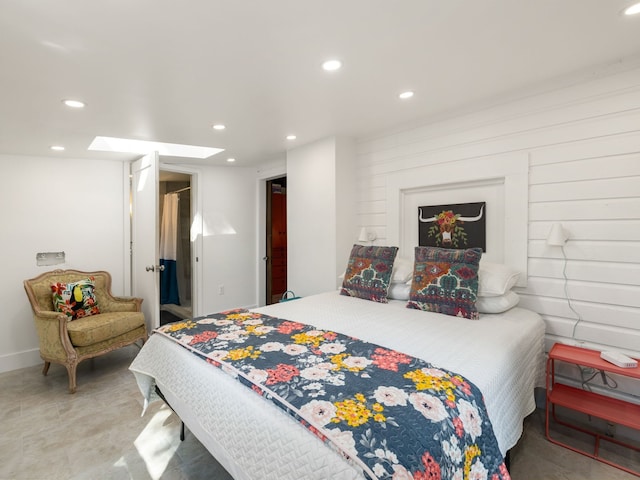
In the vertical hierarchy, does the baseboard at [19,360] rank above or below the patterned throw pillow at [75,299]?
below

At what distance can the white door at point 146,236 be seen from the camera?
3.40m

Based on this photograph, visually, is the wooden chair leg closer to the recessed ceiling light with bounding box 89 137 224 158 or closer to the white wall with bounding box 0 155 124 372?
the white wall with bounding box 0 155 124 372

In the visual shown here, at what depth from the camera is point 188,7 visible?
1385 millimetres

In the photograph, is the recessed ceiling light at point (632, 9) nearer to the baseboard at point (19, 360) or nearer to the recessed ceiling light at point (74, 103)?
the recessed ceiling light at point (74, 103)

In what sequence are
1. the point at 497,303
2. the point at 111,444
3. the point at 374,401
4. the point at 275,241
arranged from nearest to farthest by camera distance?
the point at 374,401 → the point at 111,444 → the point at 497,303 → the point at 275,241

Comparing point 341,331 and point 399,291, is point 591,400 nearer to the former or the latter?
point 399,291

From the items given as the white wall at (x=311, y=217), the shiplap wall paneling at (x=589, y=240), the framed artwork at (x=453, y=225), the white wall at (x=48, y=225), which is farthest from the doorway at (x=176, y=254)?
the shiplap wall paneling at (x=589, y=240)

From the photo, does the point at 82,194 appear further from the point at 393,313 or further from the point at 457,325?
the point at 457,325

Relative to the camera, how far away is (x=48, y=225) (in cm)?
358

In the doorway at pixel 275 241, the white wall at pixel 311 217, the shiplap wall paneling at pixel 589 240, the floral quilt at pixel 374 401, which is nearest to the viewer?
the floral quilt at pixel 374 401

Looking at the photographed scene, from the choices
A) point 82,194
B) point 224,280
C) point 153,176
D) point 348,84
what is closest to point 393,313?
point 348,84

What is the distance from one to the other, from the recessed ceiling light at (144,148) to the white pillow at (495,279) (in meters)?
3.08

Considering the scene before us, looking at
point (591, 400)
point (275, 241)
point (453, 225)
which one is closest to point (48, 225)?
point (275, 241)

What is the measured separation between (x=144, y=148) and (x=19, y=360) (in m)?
2.60
